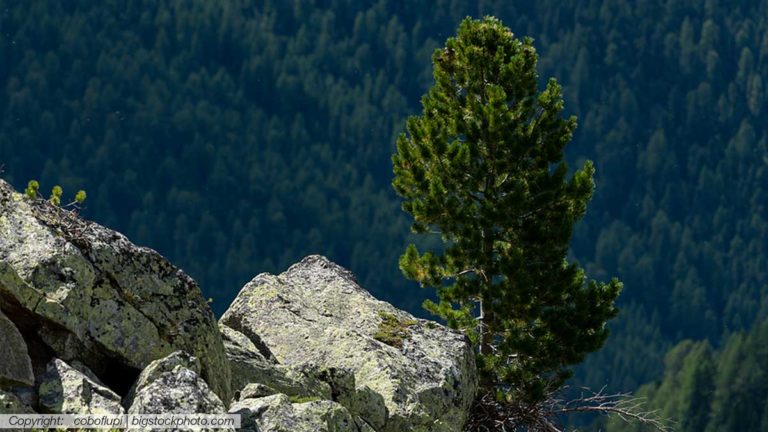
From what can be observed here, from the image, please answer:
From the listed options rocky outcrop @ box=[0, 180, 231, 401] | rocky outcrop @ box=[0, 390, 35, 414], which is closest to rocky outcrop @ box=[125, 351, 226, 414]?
rocky outcrop @ box=[0, 390, 35, 414]

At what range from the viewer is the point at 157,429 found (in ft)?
64.7

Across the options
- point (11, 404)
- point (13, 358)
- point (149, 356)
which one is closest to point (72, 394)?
point (13, 358)

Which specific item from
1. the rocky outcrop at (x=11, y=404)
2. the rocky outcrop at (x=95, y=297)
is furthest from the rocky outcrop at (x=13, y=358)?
the rocky outcrop at (x=95, y=297)

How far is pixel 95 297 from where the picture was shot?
2388 centimetres

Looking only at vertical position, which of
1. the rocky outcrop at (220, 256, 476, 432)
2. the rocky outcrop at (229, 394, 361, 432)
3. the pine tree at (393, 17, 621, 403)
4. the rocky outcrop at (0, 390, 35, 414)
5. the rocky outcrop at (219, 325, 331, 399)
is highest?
the pine tree at (393, 17, 621, 403)

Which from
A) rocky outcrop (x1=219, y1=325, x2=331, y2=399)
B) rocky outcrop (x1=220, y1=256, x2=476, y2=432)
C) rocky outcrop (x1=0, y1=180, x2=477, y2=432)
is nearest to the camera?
rocky outcrop (x1=0, y1=180, x2=477, y2=432)

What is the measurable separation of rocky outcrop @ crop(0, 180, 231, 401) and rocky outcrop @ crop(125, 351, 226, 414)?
191 cm

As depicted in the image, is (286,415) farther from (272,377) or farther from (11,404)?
(11,404)

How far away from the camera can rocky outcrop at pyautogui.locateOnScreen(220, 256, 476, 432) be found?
28156 mm

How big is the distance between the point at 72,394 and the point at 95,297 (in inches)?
109

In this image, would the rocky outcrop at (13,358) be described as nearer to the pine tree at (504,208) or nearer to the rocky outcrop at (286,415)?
the rocky outcrop at (286,415)

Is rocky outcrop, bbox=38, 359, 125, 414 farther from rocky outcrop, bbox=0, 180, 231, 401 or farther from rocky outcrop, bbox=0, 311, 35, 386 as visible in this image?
rocky outcrop, bbox=0, 180, 231, 401

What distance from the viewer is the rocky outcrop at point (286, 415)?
22.3 m

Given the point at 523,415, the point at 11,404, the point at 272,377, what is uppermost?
the point at 523,415
